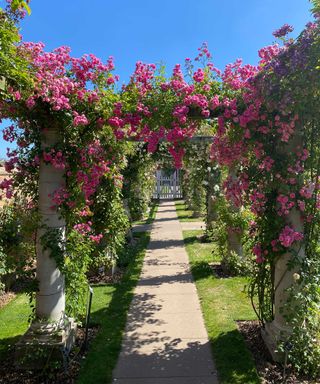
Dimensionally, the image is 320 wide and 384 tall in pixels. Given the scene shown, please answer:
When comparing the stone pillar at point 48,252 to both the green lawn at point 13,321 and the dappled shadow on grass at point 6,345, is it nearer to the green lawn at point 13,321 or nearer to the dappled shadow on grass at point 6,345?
the dappled shadow on grass at point 6,345

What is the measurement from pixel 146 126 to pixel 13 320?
3222 mm

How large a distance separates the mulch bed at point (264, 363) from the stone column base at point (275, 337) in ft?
0.23

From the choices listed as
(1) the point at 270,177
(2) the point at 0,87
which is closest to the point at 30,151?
(2) the point at 0,87

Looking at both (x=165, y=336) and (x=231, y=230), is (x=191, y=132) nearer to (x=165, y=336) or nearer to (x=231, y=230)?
(x=165, y=336)

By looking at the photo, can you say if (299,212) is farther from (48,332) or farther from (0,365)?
(0,365)

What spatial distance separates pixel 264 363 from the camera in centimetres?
358

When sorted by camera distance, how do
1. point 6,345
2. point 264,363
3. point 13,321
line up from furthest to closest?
point 13,321 → point 6,345 → point 264,363

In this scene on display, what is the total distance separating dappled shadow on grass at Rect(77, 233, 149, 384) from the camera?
11.4ft

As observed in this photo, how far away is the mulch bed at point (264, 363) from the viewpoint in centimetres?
327

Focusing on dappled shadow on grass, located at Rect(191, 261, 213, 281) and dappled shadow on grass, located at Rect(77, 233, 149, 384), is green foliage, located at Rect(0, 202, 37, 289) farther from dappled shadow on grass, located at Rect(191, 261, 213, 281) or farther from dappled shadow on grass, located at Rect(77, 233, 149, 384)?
dappled shadow on grass, located at Rect(191, 261, 213, 281)

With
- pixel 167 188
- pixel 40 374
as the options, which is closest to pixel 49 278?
pixel 40 374

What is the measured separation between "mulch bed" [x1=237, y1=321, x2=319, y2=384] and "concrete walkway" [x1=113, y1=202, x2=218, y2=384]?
0.45m

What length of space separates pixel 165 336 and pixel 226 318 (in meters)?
0.90

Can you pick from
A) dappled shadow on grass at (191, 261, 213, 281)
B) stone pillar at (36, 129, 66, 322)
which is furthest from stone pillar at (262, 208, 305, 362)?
dappled shadow on grass at (191, 261, 213, 281)
